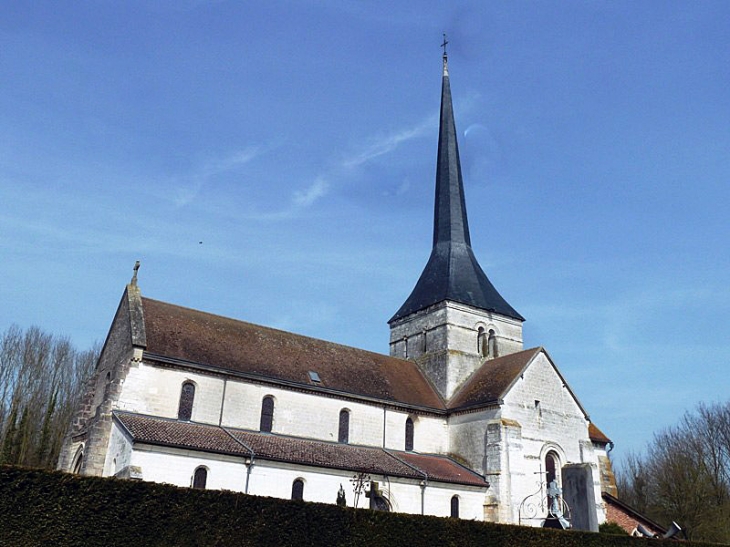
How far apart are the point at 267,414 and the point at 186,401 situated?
3266mm

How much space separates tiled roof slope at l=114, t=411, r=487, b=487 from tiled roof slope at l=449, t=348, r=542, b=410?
2.91 metres

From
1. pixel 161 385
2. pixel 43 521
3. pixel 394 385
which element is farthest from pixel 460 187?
pixel 43 521

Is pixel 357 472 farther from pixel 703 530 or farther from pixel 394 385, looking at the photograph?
pixel 703 530

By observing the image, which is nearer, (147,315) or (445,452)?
(147,315)

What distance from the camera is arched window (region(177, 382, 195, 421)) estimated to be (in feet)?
74.8

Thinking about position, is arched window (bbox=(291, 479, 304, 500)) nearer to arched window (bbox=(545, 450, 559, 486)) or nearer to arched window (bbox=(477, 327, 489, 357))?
arched window (bbox=(545, 450, 559, 486))

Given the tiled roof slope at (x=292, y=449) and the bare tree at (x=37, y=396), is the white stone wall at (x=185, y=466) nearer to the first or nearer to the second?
the tiled roof slope at (x=292, y=449)

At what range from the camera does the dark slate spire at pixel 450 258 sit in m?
33.4

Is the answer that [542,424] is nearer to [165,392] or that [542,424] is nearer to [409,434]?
[409,434]

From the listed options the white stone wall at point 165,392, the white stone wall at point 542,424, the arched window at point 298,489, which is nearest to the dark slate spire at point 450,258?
the white stone wall at point 542,424

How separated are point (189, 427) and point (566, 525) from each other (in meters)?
12.6

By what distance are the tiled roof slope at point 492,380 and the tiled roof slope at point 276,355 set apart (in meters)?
1.26

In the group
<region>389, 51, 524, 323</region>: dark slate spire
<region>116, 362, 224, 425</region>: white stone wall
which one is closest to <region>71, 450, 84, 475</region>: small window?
<region>116, 362, 224, 425</region>: white stone wall

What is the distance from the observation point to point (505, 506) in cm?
2531
